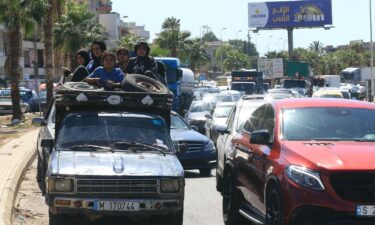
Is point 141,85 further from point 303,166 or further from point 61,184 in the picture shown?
point 303,166

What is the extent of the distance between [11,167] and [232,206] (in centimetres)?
696

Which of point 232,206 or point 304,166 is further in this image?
point 232,206

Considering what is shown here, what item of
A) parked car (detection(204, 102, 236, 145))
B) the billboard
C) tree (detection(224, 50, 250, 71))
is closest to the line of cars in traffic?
parked car (detection(204, 102, 236, 145))

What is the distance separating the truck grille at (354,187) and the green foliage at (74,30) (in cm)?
4626

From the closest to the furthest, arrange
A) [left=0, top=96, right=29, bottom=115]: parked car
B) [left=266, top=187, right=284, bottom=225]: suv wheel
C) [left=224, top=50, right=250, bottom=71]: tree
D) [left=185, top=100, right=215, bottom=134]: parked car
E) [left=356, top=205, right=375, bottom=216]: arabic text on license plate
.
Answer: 1. [left=356, top=205, right=375, bottom=216]: arabic text on license plate
2. [left=266, top=187, right=284, bottom=225]: suv wheel
3. [left=185, top=100, right=215, bottom=134]: parked car
4. [left=0, top=96, right=29, bottom=115]: parked car
5. [left=224, top=50, right=250, bottom=71]: tree

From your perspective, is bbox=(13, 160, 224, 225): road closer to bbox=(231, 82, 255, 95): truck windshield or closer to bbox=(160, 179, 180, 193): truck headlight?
bbox=(160, 179, 180, 193): truck headlight

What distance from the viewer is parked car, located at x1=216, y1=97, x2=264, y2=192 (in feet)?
37.9

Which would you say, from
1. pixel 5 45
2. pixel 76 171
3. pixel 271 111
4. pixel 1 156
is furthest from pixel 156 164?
pixel 5 45

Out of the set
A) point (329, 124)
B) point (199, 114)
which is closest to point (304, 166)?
point (329, 124)

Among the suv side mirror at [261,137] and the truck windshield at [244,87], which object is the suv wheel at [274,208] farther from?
the truck windshield at [244,87]

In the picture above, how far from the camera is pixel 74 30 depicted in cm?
5306

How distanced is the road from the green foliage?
38.0 metres

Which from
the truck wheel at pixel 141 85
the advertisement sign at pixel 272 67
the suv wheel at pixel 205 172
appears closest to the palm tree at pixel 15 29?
the suv wheel at pixel 205 172

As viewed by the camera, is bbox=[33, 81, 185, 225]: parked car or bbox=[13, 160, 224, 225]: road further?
bbox=[13, 160, 224, 225]: road
